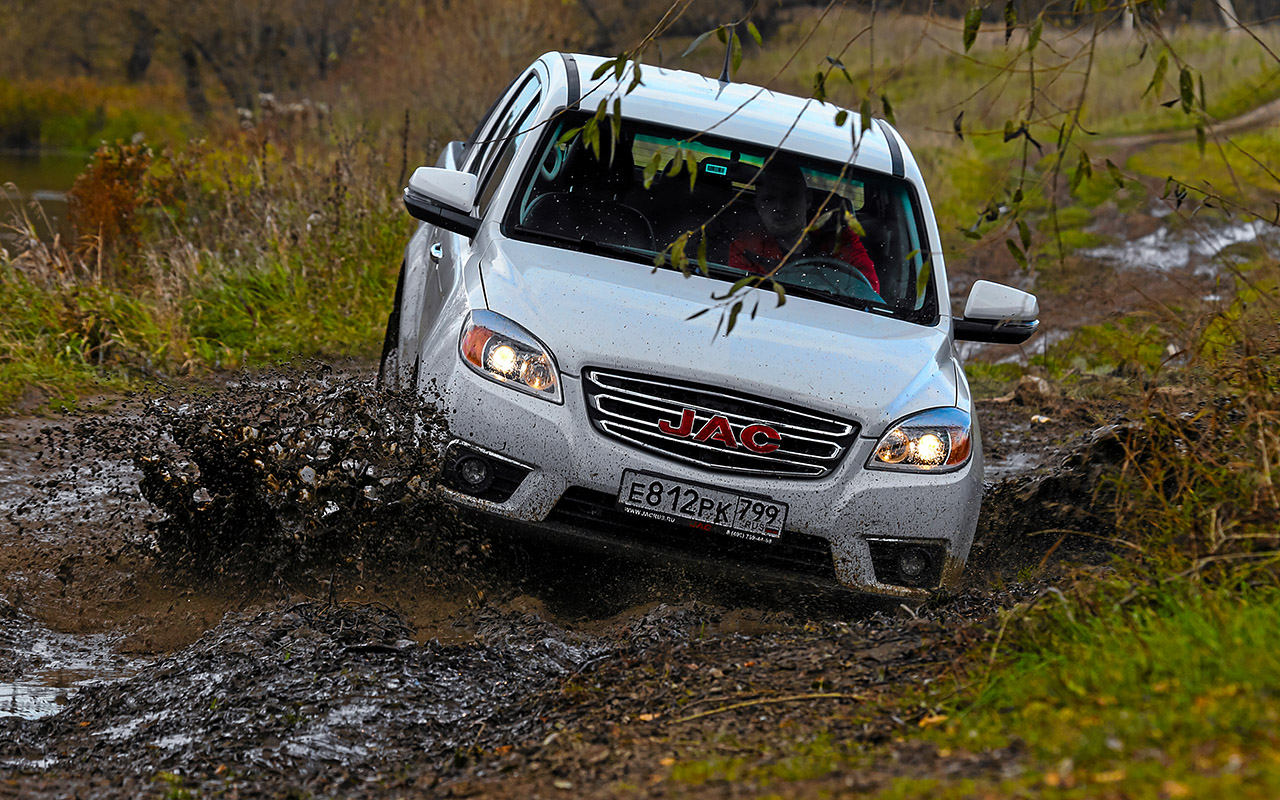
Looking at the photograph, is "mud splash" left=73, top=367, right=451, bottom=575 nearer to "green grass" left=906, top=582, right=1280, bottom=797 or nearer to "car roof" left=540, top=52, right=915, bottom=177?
"car roof" left=540, top=52, right=915, bottom=177

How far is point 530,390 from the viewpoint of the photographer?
4238mm

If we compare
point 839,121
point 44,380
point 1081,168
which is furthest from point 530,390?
point 44,380

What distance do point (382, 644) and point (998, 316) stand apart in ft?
9.23

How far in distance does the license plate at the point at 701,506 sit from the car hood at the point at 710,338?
1.12 feet

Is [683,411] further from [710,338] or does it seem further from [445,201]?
[445,201]

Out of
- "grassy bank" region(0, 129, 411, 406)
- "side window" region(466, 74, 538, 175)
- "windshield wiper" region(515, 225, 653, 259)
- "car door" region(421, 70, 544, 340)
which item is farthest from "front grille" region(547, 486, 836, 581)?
"grassy bank" region(0, 129, 411, 406)

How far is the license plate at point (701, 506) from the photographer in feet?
13.7

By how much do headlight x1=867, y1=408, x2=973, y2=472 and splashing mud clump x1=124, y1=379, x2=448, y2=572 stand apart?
149 cm

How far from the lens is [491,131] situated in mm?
6848

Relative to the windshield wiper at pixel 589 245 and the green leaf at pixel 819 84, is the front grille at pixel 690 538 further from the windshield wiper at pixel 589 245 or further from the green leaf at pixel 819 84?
the green leaf at pixel 819 84

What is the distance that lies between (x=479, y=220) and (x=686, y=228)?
0.83m

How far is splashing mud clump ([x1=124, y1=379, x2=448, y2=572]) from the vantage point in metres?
4.32

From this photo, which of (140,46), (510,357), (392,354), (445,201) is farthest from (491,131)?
(140,46)

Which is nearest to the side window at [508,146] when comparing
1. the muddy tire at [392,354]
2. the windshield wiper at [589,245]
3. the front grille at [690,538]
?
the windshield wiper at [589,245]
